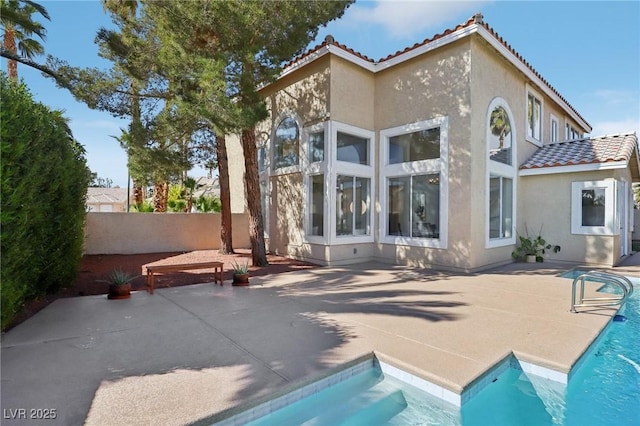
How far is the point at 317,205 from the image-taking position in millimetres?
12883

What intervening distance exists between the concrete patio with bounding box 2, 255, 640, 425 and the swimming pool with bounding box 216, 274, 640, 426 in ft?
0.80

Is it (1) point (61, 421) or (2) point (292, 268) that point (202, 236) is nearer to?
(2) point (292, 268)

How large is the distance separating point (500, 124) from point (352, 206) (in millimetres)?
6539

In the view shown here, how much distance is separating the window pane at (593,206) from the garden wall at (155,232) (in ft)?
49.8

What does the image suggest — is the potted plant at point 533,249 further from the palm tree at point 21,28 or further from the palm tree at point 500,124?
the palm tree at point 21,28

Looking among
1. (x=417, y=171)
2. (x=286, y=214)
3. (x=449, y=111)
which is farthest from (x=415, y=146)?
(x=286, y=214)

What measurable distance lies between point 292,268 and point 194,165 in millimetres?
7412

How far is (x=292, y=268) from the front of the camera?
11.9 metres

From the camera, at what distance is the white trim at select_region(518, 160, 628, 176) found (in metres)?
11.8

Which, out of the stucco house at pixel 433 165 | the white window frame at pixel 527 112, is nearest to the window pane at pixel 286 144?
the stucco house at pixel 433 165

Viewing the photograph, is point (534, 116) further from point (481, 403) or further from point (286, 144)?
point (481, 403)

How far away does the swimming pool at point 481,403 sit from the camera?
3.79 meters

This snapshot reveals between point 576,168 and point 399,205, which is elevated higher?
point 576,168

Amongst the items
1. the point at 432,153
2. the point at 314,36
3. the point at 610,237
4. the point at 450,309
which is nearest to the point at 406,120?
the point at 432,153
